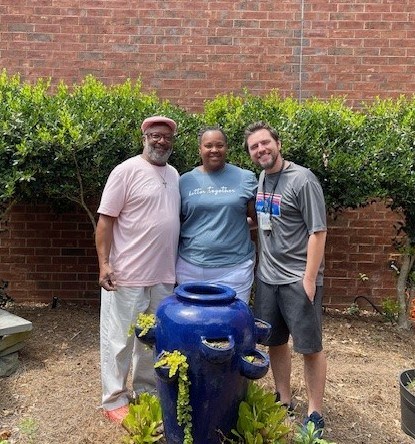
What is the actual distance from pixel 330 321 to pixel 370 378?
125 cm

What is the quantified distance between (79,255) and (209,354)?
11.7 feet

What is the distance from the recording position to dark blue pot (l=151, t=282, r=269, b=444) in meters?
2.49

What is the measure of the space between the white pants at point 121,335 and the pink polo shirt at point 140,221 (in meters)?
0.08

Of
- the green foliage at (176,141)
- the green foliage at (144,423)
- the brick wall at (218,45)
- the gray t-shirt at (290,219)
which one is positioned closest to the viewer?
the green foliage at (144,423)

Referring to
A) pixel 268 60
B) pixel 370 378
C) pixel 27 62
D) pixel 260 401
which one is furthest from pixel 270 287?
pixel 27 62

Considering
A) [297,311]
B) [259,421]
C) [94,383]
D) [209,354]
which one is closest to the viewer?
[209,354]

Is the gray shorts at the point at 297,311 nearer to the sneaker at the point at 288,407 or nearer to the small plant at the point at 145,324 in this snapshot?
the sneaker at the point at 288,407

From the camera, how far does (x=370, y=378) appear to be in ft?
13.7

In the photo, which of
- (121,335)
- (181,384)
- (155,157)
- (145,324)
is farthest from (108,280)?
(181,384)

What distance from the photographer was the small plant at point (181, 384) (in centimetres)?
247

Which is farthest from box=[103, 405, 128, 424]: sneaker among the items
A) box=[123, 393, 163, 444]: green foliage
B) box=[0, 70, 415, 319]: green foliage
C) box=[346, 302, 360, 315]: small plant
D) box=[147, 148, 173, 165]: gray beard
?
box=[346, 302, 360, 315]: small plant

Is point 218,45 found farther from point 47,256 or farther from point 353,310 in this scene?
point 353,310

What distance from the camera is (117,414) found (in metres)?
3.32

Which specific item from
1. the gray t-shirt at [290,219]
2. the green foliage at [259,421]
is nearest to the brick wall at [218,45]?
the gray t-shirt at [290,219]
